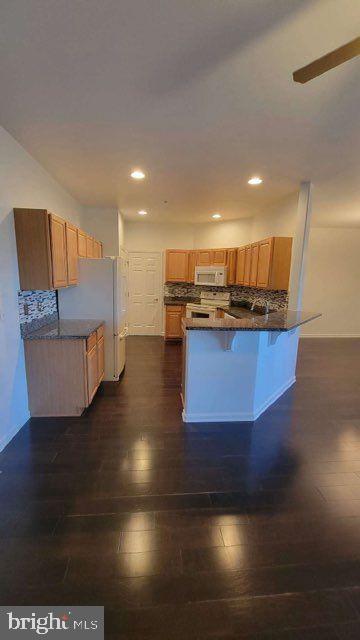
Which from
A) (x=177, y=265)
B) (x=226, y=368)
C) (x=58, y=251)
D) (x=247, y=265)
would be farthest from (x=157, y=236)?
(x=226, y=368)

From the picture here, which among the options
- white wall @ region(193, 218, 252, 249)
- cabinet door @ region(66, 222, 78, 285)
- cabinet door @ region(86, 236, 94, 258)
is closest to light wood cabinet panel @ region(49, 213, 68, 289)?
cabinet door @ region(66, 222, 78, 285)

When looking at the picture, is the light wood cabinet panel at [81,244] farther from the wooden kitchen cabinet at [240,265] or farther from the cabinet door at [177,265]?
the wooden kitchen cabinet at [240,265]

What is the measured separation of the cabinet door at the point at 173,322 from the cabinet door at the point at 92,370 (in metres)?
2.86

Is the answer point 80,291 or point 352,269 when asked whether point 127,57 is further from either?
point 352,269

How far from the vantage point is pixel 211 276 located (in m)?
5.32

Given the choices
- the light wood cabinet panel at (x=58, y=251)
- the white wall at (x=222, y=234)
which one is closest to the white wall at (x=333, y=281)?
the white wall at (x=222, y=234)

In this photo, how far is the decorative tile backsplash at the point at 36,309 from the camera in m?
2.55

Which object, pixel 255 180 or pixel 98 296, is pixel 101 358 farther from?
pixel 255 180

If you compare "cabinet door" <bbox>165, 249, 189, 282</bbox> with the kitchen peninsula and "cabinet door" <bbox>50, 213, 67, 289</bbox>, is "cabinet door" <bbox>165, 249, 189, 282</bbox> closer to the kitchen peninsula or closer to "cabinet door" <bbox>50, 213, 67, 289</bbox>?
"cabinet door" <bbox>50, 213, 67, 289</bbox>

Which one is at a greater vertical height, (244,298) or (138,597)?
(244,298)

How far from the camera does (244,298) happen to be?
5.22 metres

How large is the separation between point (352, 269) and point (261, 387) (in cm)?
518

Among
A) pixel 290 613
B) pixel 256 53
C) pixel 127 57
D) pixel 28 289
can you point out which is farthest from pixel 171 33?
pixel 290 613

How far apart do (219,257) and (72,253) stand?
122 inches
